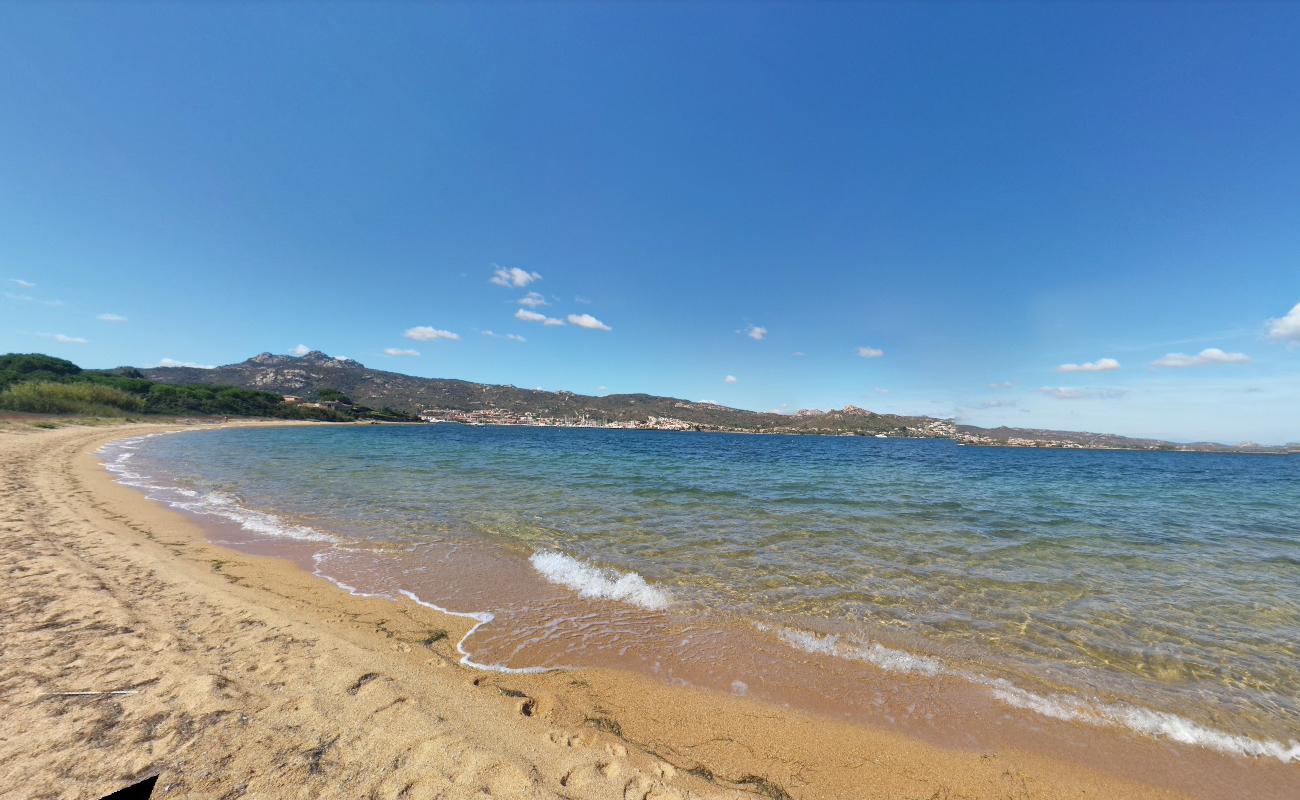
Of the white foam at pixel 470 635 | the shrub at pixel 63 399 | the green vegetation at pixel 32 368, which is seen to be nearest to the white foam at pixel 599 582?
the white foam at pixel 470 635

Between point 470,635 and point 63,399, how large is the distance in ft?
271

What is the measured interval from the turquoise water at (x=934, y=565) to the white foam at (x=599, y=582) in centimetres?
5

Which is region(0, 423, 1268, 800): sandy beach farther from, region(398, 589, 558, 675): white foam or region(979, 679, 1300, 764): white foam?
region(979, 679, 1300, 764): white foam

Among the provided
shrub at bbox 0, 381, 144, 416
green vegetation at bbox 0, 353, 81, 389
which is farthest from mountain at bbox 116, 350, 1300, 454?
shrub at bbox 0, 381, 144, 416

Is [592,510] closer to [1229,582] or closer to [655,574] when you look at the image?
[655,574]

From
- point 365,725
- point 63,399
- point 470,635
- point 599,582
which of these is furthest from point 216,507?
point 63,399

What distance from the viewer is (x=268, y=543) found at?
9.82m

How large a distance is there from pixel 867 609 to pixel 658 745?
494cm

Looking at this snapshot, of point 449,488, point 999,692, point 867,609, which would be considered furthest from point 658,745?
point 449,488

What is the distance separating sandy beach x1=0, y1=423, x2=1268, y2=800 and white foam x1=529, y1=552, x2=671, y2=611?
2199 millimetres

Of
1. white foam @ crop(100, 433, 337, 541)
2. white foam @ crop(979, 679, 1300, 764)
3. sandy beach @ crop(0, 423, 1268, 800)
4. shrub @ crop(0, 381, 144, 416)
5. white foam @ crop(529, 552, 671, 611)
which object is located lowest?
white foam @ crop(100, 433, 337, 541)

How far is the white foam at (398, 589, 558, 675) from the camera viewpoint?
16.9 ft

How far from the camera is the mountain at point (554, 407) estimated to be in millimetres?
131375

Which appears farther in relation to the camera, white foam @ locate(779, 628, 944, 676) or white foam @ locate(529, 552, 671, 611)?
white foam @ locate(529, 552, 671, 611)
